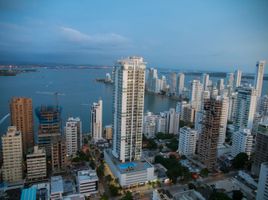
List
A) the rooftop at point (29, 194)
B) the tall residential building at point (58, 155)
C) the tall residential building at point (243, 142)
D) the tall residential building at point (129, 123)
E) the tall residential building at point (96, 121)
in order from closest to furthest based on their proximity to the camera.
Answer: the rooftop at point (29, 194) → the tall residential building at point (129, 123) → the tall residential building at point (58, 155) → the tall residential building at point (243, 142) → the tall residential building at point (96, 121)

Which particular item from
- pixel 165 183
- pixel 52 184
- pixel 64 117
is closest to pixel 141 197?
pixel 165 183

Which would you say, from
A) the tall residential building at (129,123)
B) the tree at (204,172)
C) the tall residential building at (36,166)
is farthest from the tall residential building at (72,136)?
the tree at (204,172)

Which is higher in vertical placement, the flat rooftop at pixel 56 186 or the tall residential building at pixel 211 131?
the tall residential building at pixel 211 131

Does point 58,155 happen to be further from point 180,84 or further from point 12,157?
point 180,84

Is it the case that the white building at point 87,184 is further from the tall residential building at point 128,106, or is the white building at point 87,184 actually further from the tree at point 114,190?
the tall residential building at point 128,106

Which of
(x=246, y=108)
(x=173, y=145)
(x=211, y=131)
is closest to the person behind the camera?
(x=211, y=131)

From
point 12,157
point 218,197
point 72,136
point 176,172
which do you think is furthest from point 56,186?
point 218,197
